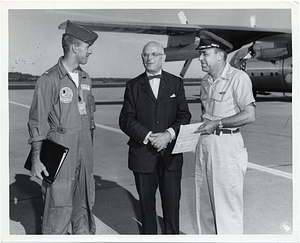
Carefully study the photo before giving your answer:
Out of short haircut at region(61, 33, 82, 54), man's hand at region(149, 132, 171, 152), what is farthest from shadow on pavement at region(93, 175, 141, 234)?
short haircut at region(61, 33, 82, 54)

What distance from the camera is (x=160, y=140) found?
263 cm

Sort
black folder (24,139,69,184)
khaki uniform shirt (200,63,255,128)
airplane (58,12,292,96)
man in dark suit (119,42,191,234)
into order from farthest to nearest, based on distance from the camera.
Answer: airplane (58,12,292,96), man in dark suit (119,42,191,234), khaki uniform shirt (200,63,255,128), black folder (24,139,69,184)

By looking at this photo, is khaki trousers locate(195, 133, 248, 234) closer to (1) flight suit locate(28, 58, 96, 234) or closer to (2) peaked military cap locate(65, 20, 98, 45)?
(1) flight suit locate(28, 58, 96, 234)

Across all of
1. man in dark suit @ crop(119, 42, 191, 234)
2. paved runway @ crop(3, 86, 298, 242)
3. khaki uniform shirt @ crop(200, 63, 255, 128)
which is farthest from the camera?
paved runway @ crop(3, 86, 298, 242)

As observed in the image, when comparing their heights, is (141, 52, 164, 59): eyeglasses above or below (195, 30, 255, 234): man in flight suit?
above

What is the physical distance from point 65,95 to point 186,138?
3.16 ft

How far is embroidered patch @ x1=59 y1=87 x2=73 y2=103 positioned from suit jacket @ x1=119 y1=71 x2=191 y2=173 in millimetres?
449

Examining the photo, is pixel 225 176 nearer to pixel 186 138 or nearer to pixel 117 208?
pixel 186 138

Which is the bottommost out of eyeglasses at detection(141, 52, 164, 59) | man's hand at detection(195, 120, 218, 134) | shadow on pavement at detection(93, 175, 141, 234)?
shadow on pavement at detection(93, 175, 141, 234)

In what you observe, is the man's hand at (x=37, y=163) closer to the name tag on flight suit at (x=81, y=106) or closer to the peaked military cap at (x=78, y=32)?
the name tag on flight suit at (x=81, y=106)

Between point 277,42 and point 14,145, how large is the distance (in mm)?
9827

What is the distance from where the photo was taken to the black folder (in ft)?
8.02

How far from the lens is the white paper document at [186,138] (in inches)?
101
